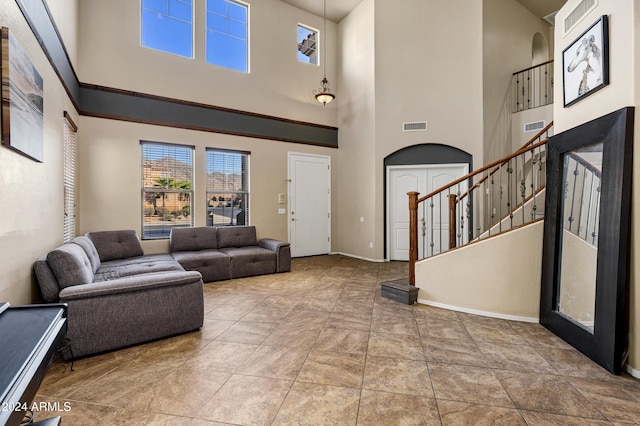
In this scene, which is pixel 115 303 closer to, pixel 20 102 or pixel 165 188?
pixel 20 102

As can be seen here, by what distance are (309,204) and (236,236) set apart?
2.00 meters

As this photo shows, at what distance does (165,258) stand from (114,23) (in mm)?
3990

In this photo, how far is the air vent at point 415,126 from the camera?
6.29m

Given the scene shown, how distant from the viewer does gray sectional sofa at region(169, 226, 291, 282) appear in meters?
4.89

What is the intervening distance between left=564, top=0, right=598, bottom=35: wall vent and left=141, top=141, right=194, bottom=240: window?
5644 mm

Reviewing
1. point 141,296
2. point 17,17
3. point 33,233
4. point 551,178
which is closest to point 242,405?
point 141,296

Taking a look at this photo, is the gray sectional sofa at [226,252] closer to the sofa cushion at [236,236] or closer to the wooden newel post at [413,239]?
the sofa cushion at [236,236]

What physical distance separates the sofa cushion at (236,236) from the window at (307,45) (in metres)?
4.25

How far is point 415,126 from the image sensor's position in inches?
250

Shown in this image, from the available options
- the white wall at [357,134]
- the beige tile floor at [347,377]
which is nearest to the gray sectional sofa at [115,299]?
the beige tile floor at [347,377]

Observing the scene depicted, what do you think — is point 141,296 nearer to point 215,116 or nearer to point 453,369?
point 453,369

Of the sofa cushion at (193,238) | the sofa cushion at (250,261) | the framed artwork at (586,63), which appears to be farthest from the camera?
the sofa cushion at (193,238)

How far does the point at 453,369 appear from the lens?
229 centimetres

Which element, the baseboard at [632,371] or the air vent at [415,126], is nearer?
the baseboard at [632,371]
